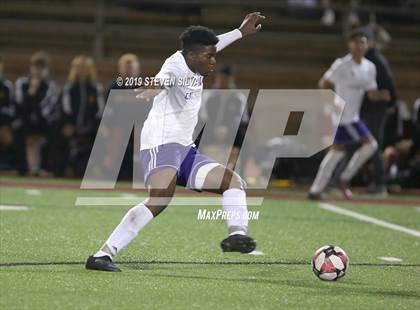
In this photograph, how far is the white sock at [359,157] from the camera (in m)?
12.0

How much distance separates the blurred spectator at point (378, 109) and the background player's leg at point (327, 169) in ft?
3.55

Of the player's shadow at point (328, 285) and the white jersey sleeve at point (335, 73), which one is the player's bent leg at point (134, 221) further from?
the white jersey sleeve at point (335, 73)

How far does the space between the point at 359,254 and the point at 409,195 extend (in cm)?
638

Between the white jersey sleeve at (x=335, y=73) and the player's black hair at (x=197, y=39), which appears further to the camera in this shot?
the white jersey sleeve at (x=335, y=73)

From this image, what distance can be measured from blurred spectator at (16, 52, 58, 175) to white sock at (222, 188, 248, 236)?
7973 mm

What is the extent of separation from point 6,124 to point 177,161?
8262 mm

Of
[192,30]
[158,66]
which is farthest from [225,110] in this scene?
[192,30]

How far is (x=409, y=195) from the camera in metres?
13.7

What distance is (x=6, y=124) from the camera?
14.1m

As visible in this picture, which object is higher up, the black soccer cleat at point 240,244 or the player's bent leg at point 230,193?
the player's bent leg at point 230,193

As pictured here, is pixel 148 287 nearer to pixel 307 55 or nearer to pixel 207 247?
pixel 207 247

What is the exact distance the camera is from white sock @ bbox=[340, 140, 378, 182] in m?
12.0

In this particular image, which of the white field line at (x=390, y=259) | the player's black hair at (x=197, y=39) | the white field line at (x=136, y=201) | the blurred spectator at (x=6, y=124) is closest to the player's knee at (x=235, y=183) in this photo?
the player's black hair at (x=197, y=39)

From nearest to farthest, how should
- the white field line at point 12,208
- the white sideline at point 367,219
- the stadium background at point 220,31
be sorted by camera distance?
1. the white sideline at point 367,219
2. the white field line at point 12,208
3. the stadium background at point 220,31
